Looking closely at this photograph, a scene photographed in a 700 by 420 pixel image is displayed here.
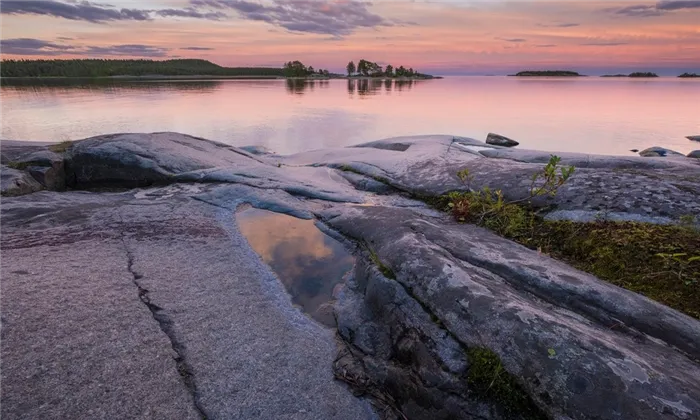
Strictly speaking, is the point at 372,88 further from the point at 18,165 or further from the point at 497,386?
the point at 497,386

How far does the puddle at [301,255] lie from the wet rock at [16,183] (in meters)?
5.06

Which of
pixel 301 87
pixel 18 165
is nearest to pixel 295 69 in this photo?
pixel 301 87

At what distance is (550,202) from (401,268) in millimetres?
3894

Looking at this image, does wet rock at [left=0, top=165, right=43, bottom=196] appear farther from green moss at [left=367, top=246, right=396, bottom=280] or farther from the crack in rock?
green moss at [left=367, top=246, right=396, bottom=280]

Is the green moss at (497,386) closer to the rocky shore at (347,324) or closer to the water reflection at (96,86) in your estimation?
the rocky shore at (347,324)

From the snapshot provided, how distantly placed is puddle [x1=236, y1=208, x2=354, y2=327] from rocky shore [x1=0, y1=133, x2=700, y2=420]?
0.19 m

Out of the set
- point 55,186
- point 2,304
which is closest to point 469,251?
point 2,304

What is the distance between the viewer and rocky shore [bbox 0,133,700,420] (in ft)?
10.1

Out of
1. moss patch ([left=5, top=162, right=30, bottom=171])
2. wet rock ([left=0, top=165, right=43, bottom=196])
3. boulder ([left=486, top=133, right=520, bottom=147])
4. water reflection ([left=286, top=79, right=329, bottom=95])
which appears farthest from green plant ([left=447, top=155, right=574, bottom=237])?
water reflection ([left=286, top=79, right=329, bottom=95])

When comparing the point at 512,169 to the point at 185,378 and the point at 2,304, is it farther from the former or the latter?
the point at 2,304

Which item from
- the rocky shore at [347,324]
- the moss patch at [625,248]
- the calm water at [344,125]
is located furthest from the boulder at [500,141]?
the moss patch at [625,248]

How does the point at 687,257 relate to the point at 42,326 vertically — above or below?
above

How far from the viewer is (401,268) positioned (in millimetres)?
4637

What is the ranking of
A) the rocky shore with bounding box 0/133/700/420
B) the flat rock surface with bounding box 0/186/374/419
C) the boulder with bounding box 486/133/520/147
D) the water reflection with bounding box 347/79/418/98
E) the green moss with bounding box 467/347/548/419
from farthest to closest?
1. the water reflection with bounding box 347/79/418/98
2. the boulder with bounding box 486/133/520/147
3. the flat rock surface with bounding box 0/186/374/419
4. the rocky shore with bounding box 0/133/700/420
5. the green moss with bounding box 467/347/548/419
